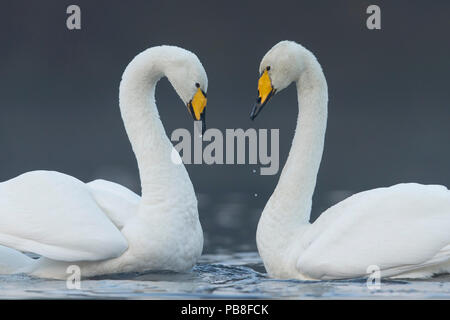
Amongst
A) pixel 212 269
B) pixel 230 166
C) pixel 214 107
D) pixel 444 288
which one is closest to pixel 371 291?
pixel 444 288

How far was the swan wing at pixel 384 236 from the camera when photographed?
338 inches

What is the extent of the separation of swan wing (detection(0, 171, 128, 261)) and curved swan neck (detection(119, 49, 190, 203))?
1.60 ft

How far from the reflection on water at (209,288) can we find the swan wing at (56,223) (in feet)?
0.73

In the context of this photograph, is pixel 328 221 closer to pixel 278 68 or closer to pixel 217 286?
pixel 217 286

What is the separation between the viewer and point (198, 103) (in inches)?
359

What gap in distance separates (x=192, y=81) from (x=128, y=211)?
102cm

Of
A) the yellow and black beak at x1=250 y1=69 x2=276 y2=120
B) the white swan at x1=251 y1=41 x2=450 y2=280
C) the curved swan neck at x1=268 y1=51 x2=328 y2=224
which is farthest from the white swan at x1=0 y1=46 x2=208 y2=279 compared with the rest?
the curved swan neck at x1=268 y1=51 x2=328 y2=224

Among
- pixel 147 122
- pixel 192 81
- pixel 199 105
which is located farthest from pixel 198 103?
pixel 147 122

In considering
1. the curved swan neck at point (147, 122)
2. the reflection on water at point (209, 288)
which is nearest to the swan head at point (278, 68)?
the curved swan neck at point (147, 122)

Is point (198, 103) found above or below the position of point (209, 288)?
above

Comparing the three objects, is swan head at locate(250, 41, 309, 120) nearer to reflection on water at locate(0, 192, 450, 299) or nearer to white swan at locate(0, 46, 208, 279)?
white swan at locate(0, 46, 208, 279)

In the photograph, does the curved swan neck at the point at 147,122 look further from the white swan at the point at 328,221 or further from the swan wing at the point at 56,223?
the white swan at the point at 328,221

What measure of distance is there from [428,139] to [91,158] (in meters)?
4.95

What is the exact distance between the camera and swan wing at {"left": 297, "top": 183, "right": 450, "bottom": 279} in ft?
28.2
